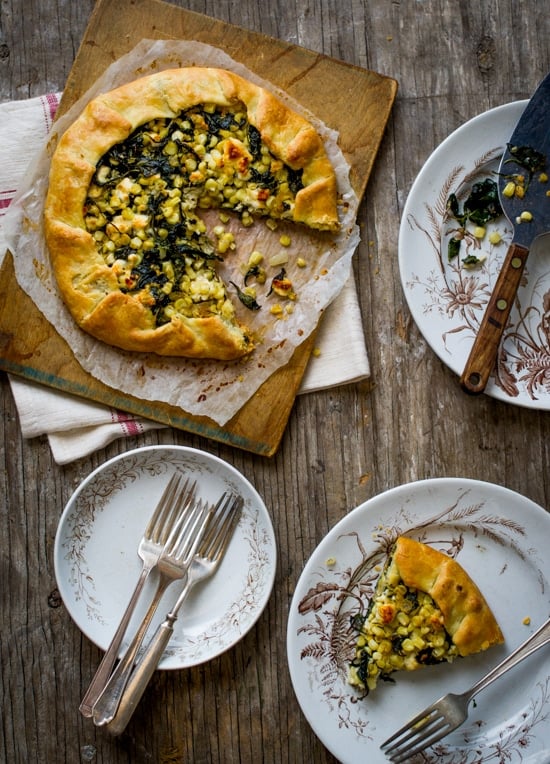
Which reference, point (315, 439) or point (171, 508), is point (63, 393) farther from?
point (315, 439)

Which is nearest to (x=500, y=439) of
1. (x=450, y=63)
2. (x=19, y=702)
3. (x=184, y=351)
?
(x=184, y=351)

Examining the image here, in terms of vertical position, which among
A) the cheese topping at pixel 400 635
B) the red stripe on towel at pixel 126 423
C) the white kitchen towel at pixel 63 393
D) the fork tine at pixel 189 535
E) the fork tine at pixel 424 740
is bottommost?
the fork tine at pixel 424 740

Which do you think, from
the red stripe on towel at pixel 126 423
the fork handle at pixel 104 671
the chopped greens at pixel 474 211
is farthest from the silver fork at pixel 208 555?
the chopped greens at pixel 474 211

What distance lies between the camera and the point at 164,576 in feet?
10.7

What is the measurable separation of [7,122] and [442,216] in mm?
2106

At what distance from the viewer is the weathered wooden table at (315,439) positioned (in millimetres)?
3406

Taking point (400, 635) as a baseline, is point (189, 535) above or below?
above

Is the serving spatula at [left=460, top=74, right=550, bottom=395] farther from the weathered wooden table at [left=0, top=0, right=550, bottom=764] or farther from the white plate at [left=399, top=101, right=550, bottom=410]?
the weathered wooden table at [left=0, top=0, right=550, bottom=764]

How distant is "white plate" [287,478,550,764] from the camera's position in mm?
3234

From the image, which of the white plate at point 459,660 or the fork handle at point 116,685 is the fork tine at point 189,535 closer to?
the fork handle at point 116,685

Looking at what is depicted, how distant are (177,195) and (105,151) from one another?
375mm

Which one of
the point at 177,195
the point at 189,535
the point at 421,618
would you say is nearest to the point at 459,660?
the point at 421,618

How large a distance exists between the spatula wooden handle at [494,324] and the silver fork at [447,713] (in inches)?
45.7

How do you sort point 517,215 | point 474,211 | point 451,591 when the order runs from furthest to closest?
point 474,211 < point 517,215 < point 451,591
